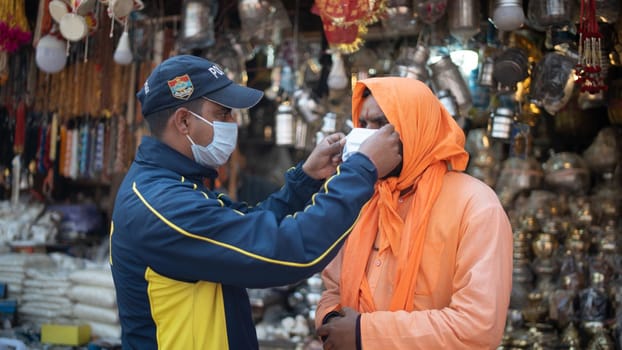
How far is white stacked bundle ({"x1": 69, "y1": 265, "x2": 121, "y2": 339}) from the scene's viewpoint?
3.91 m

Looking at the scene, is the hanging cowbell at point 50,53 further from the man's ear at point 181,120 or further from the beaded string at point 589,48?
the beaded string at point 589,48

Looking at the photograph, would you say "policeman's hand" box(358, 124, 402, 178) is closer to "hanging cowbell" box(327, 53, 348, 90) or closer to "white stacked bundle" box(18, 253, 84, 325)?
"hanging cowbell" box(327, 53, 348, 90)

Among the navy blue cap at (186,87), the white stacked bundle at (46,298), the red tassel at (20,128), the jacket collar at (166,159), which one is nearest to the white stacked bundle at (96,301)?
the white stacked bundle at (46,298)

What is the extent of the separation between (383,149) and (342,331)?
0.48m

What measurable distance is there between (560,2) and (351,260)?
6.66 ft

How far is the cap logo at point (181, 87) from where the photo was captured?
5.41 ft

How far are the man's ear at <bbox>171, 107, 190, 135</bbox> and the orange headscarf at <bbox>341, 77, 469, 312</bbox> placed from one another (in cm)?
53

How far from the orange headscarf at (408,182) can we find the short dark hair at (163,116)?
498 mm

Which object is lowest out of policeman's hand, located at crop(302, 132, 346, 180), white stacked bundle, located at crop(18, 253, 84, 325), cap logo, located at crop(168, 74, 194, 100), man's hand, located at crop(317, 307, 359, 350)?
white stacked bundle, located at crop(18, 253, 84, 325)

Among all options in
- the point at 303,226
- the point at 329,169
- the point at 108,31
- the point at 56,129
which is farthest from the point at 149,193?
the point at 56,129

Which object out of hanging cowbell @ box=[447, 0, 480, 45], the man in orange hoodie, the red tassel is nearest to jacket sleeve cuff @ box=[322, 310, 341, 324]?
the man in orange hoodie

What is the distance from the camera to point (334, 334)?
1672mm

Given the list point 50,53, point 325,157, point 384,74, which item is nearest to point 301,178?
point 325,157

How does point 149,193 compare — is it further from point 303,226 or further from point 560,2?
point 560,2
